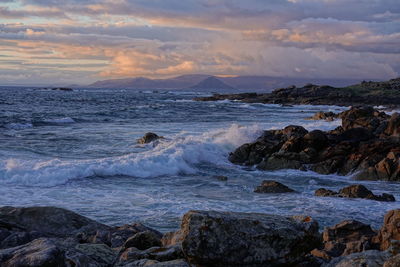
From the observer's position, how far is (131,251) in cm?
700

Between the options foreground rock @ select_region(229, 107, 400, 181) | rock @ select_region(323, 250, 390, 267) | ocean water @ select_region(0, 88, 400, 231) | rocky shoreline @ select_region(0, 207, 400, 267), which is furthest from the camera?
foreground rock @ select_region(229, 107, 400, 181)

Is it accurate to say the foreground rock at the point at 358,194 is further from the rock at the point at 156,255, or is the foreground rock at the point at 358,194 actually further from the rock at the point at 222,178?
the rock at the point at 156,255

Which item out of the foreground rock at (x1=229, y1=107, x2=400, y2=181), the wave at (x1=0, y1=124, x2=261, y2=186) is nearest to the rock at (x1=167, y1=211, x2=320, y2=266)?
the wave at (x1=0, y1=124, x2=261, y2=186)

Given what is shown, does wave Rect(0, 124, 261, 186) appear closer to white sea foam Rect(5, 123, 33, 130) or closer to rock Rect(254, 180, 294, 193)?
rock Rect(254, 180, 294, 193)

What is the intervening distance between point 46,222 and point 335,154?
652 inches

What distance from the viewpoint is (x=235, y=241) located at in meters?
6.04

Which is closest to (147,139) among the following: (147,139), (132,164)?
(147,139)

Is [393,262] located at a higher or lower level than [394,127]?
higher

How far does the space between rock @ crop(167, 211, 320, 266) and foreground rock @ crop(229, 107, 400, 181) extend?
14.9 m

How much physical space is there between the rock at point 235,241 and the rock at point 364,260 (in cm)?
63

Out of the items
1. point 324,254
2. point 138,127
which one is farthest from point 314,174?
point 138,127

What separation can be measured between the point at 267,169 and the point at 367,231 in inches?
465

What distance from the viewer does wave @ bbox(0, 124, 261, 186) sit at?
1778 centimetres

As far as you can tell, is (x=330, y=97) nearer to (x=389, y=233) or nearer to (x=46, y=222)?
(x=389, y=233)
